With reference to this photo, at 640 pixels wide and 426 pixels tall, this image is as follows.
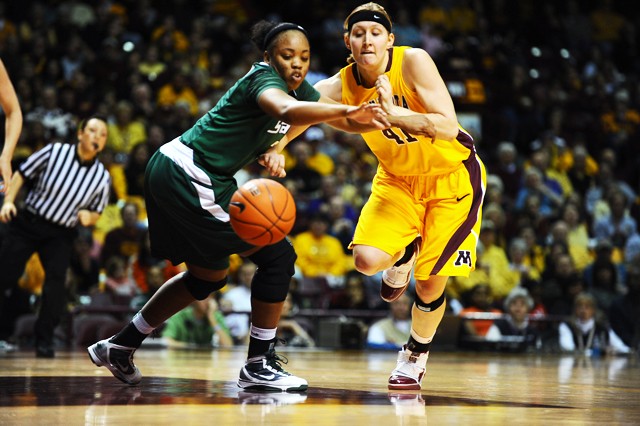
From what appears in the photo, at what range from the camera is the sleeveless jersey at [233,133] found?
444 cm

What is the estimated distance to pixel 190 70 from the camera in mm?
13352

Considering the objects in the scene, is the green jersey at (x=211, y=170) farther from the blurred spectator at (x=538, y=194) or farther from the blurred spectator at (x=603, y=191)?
the blurred spectator at (x=603, y=191)

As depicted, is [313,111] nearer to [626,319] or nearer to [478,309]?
[478,309]

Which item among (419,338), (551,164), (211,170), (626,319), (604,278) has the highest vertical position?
(551,164)

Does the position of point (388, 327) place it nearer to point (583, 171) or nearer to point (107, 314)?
point (107, 314)

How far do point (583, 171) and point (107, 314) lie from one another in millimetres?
7527

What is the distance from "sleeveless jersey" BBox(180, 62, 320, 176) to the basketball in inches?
10.2

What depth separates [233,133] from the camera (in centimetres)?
447

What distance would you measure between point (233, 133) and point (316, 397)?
3.98 ft

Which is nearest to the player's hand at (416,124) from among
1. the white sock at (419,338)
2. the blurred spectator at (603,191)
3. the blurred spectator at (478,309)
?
the white sock at (419,338)

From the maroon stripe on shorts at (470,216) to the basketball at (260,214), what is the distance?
121 centimetres

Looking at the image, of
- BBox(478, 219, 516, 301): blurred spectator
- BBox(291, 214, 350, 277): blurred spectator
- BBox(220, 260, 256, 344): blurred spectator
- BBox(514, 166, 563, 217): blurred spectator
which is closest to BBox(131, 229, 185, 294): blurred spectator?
BBox(220, 260, 256, 344): blurred spectator

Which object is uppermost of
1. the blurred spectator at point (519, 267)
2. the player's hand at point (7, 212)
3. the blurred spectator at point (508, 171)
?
the blurred spectator at point (508, 171)

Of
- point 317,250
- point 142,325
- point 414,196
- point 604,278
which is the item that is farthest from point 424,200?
point 604,278
